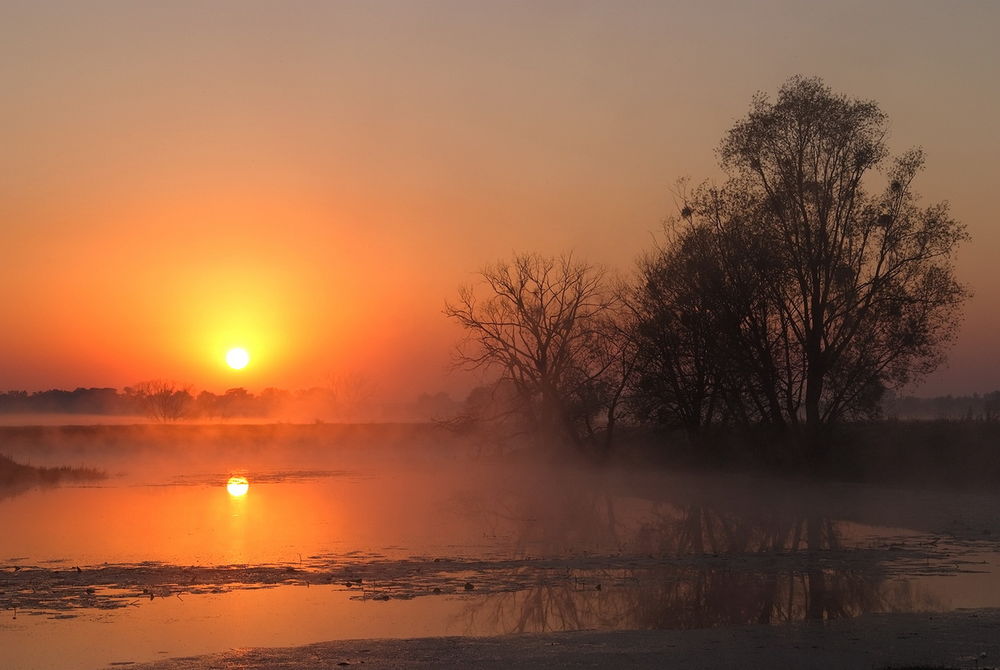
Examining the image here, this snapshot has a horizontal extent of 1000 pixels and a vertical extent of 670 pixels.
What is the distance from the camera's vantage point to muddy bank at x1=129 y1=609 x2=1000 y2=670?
32.1 feet

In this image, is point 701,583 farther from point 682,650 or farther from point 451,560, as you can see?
point 682,650

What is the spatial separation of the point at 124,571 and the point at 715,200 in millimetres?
27570

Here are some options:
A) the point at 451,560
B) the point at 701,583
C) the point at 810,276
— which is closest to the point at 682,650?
the point at 701,583

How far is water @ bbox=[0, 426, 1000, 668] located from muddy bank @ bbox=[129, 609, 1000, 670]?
828 millimetres

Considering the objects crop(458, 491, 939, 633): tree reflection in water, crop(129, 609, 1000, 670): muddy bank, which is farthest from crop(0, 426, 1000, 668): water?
crop(129, 609, 1000, 670): muddy bank

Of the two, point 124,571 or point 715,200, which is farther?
point 715,200

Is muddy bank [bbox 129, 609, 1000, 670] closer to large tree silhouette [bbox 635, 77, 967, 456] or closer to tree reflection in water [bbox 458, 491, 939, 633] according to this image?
tree reflection in water [bbox 458, 491, 939, 633]

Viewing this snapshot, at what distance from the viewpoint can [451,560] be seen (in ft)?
58.2

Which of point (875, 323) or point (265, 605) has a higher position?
point (875, 323)

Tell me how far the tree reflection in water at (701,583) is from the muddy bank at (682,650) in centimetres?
101

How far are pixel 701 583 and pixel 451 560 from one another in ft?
15.1

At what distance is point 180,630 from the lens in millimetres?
11867

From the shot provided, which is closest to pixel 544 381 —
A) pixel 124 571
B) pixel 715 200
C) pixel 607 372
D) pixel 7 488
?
pixel 607 372

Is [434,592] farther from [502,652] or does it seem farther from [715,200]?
[715,200]
